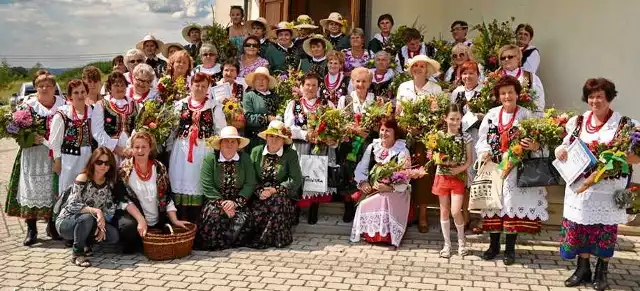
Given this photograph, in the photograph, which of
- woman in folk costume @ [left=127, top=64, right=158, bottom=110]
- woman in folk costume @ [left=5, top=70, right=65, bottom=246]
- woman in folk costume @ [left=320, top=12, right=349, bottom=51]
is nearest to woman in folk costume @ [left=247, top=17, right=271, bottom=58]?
woman in folk costume @ [left=320, top=12, right=349, bottom=51]

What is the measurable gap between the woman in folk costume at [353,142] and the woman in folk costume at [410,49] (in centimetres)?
132

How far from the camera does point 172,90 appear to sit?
294 inches

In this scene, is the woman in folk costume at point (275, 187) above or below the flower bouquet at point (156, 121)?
below

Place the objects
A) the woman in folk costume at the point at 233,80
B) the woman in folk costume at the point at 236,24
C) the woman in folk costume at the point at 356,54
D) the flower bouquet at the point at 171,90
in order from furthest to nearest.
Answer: the woman in folk costume at the point at 236,24 < the woman in folk costume at the point at 356,54 < the woman in folk costume at the point at 233,80 < the flower bouquet at the point at 171,90

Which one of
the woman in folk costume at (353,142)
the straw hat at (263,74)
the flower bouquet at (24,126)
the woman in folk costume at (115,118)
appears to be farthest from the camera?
the straw hat at (263,74)

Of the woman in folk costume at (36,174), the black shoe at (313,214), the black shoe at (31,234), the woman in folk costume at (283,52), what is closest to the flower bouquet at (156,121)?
the woman in folk costume at (36,174)

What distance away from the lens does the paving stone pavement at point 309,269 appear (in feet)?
17.6

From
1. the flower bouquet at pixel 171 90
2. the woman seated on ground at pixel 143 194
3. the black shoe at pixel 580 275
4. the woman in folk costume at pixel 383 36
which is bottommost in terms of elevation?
the black shoe at pixel 580 275

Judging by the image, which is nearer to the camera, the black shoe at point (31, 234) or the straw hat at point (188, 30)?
the black shoe at point (31, 234)

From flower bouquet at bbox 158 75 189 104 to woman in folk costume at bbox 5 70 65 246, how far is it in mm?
1233

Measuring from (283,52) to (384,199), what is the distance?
3.30 m

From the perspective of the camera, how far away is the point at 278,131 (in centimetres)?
672

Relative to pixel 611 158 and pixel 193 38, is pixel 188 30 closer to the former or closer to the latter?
pixel 193 38

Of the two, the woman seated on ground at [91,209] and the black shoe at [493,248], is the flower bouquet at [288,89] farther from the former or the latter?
the black shoe at [493,248]
